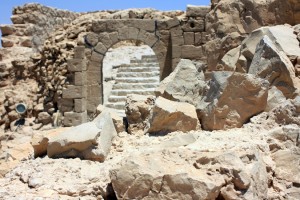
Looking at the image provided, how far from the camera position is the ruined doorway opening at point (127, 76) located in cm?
1154

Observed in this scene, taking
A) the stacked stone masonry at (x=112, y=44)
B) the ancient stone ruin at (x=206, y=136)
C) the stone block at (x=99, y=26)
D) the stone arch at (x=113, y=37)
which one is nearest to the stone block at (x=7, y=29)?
the stacked stone masonry at (x=112, y=44)

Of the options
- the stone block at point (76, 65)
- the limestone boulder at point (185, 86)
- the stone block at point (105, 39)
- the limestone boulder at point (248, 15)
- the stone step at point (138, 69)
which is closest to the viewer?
the limestone boulder at point (185, 86)

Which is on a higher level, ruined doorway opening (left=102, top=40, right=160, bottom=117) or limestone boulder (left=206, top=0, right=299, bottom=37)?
limestone boulder (left=206, top=0, right=299, bottom=37)

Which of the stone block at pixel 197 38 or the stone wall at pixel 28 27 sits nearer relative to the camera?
the stone block at pixel 197 38

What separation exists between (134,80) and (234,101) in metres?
9.42

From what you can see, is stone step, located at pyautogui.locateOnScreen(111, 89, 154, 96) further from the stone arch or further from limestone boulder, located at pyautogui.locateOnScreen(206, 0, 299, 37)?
limestone boulder, located at pyautogui.locateOnScreen(206, 0, 299, 37)

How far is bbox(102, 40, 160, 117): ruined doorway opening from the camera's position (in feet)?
37.9

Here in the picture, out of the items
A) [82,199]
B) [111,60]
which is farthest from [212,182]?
[111,60]

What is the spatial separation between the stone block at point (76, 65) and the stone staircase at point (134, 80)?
49.7 inches

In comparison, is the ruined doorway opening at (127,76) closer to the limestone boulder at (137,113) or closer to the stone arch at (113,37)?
the stone arch at (113,37)

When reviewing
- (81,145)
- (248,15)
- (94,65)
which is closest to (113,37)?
(94,65)

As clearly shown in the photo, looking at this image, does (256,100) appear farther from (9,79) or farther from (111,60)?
(111,60)

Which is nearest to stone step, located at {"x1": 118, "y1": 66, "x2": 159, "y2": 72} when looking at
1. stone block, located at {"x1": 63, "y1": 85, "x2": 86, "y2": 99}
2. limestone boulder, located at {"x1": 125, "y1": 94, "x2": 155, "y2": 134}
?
stone block, located at {"x1": 63, "y1": 85, "x2": 86, "y2": 99}

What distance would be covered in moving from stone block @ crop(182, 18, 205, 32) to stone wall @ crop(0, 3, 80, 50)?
4.62 metres
